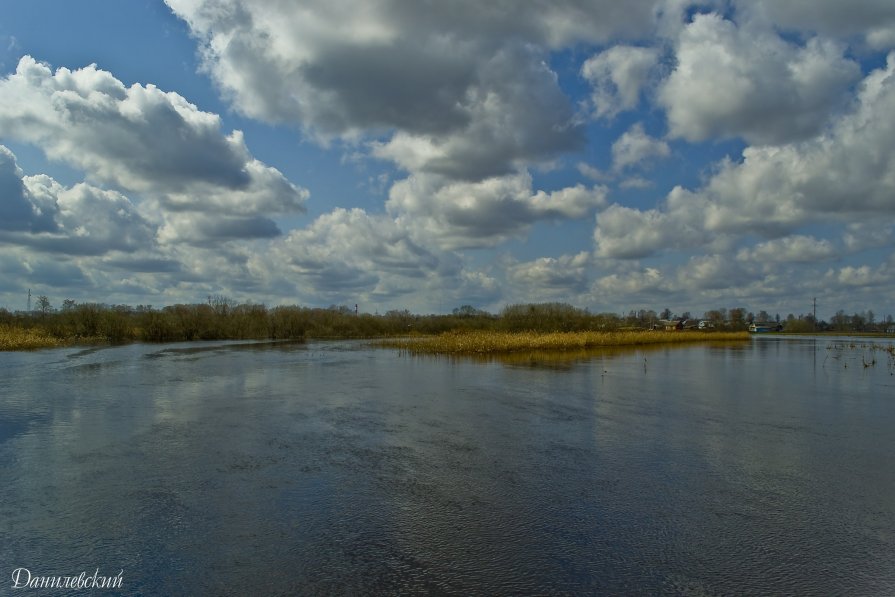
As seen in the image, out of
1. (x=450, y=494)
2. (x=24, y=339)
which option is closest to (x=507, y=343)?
(x=450, y=494)

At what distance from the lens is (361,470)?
7.81 m

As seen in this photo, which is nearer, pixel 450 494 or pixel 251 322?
pixel 450 494

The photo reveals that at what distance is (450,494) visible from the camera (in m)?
6.79

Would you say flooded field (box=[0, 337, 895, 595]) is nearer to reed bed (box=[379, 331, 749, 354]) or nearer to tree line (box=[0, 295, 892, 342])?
reed bed (box=[379, 331, 749, 354])

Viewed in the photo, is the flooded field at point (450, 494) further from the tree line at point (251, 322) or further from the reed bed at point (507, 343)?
the tree line at point (251, 322)

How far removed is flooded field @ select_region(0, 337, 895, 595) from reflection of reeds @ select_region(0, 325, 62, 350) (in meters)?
24.8

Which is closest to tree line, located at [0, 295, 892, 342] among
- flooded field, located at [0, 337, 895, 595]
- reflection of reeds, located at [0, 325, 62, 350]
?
reflection of reeds, located at [0, 325, 62, 350]

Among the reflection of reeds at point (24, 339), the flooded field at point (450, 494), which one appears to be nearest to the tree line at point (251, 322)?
the reflection of reeds at point (24, 339)

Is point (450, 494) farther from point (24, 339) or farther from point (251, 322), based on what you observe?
point (251, 322)

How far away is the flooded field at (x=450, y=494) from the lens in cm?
476

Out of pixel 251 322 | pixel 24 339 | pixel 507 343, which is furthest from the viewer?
pixel 251 322

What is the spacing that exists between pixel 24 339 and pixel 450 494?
38.9 metres

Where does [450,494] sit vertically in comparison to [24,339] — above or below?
below

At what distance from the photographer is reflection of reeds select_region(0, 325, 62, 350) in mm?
34250
